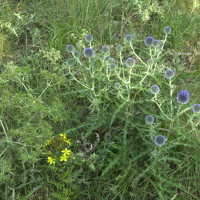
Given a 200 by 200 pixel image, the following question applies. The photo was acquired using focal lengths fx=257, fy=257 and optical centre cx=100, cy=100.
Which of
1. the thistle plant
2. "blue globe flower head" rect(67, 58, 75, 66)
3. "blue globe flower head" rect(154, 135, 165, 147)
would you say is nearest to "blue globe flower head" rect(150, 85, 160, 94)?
the thistle plant

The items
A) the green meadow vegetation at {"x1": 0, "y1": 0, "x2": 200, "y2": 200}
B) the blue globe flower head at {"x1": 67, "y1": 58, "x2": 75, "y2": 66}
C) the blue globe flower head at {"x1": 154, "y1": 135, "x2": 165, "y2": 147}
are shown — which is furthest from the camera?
the blue globe flower head at {"x1": 67, "y1": 58, "x2": 75, "y2": 66}

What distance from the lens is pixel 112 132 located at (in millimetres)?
2473

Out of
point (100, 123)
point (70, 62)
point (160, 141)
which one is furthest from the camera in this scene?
point (70, 62)

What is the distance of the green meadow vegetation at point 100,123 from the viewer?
6.69 feet

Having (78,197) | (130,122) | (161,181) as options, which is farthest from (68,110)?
(161,181)

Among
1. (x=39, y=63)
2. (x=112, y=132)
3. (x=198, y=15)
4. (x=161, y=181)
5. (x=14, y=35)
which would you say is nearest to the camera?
(x=161, y=181)

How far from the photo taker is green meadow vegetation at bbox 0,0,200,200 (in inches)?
80.3

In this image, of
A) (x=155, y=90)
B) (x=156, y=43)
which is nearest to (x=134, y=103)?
(x=155, y=90)

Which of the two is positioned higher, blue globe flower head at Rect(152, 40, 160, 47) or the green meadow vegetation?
blue globe flower head at Rect(152, 40, 160, 47)

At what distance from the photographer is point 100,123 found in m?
2.30

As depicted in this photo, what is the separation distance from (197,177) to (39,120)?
1368 mm

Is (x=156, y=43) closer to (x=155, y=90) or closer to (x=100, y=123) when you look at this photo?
(x=155, y=90)

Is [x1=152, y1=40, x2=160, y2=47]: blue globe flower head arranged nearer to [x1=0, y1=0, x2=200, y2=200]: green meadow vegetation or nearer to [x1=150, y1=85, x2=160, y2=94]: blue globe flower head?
[x1=0, y1=0, x2=200, y2=200]: green meadow vegetation

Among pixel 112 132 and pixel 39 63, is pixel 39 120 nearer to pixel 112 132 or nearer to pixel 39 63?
pixel 112 132
